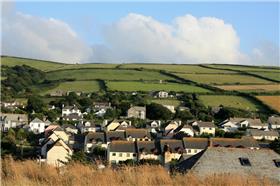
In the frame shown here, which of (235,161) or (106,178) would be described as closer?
→ (106,178)

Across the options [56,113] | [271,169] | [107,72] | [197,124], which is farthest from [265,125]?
[271,169]

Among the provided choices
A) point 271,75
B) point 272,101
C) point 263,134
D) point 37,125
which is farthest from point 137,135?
point 271,75

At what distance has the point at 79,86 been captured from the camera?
323ft

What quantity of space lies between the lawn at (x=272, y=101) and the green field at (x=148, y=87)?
11.0m

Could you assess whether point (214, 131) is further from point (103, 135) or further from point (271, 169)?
point (271, 169)

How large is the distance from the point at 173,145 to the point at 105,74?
62771mm

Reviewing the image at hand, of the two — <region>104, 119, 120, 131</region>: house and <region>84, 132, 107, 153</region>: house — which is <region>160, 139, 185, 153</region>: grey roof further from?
<region>104, 119, 120, 131</region>: house

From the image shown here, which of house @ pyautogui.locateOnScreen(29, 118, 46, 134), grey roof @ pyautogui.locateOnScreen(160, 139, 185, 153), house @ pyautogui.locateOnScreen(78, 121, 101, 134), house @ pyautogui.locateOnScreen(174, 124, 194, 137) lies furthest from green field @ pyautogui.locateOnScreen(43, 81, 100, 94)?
grey roof @ pyautogui.locateOnScreen(160, 139, 185, 153)

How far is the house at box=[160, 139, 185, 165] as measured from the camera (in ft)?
148

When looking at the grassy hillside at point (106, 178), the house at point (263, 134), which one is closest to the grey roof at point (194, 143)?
the house at point (263, 134)

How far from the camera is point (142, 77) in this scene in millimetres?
109000

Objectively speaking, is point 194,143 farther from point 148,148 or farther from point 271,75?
point 271,75

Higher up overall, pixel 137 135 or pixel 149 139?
pixel 137 135

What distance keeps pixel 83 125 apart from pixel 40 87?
34521 mm
